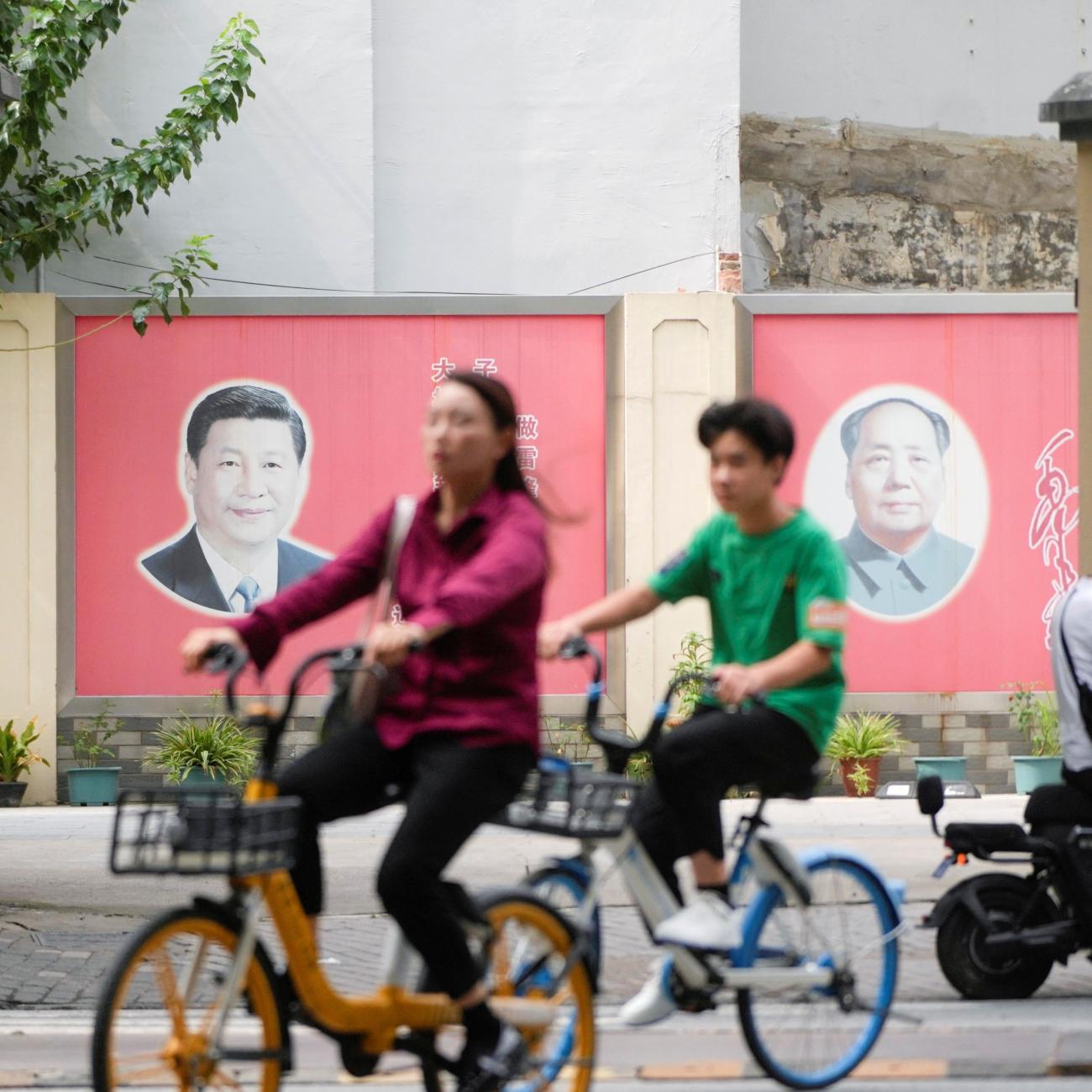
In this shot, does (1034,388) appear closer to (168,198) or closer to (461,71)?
(461,71)

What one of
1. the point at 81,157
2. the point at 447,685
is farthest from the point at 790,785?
the point at 81,157

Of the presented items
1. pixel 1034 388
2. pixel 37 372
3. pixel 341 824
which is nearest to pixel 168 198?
pixel 37 372

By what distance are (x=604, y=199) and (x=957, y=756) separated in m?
5.44

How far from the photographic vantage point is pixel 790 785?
→ 4879mm

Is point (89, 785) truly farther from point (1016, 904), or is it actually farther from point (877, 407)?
point (1016, 904)

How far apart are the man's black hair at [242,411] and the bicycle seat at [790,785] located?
1016 centimetres

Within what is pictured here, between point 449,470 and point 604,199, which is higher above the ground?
point 604,199

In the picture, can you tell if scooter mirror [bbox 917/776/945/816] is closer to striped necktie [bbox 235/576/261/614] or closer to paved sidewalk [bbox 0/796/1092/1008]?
paved sidewalk [bbox 0/796/1092/1008]

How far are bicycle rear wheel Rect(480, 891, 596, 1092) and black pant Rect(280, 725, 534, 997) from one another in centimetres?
24

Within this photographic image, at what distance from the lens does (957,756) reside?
48.6ft

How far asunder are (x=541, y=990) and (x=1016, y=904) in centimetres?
249

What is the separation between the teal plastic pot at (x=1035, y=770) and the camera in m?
14.3

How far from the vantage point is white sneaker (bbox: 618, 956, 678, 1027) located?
4746 millimetres

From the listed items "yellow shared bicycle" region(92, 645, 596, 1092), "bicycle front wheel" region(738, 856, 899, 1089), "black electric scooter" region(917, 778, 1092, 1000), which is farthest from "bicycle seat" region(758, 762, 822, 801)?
"black electric scooter" region(917, 778, 1092, 1000)
